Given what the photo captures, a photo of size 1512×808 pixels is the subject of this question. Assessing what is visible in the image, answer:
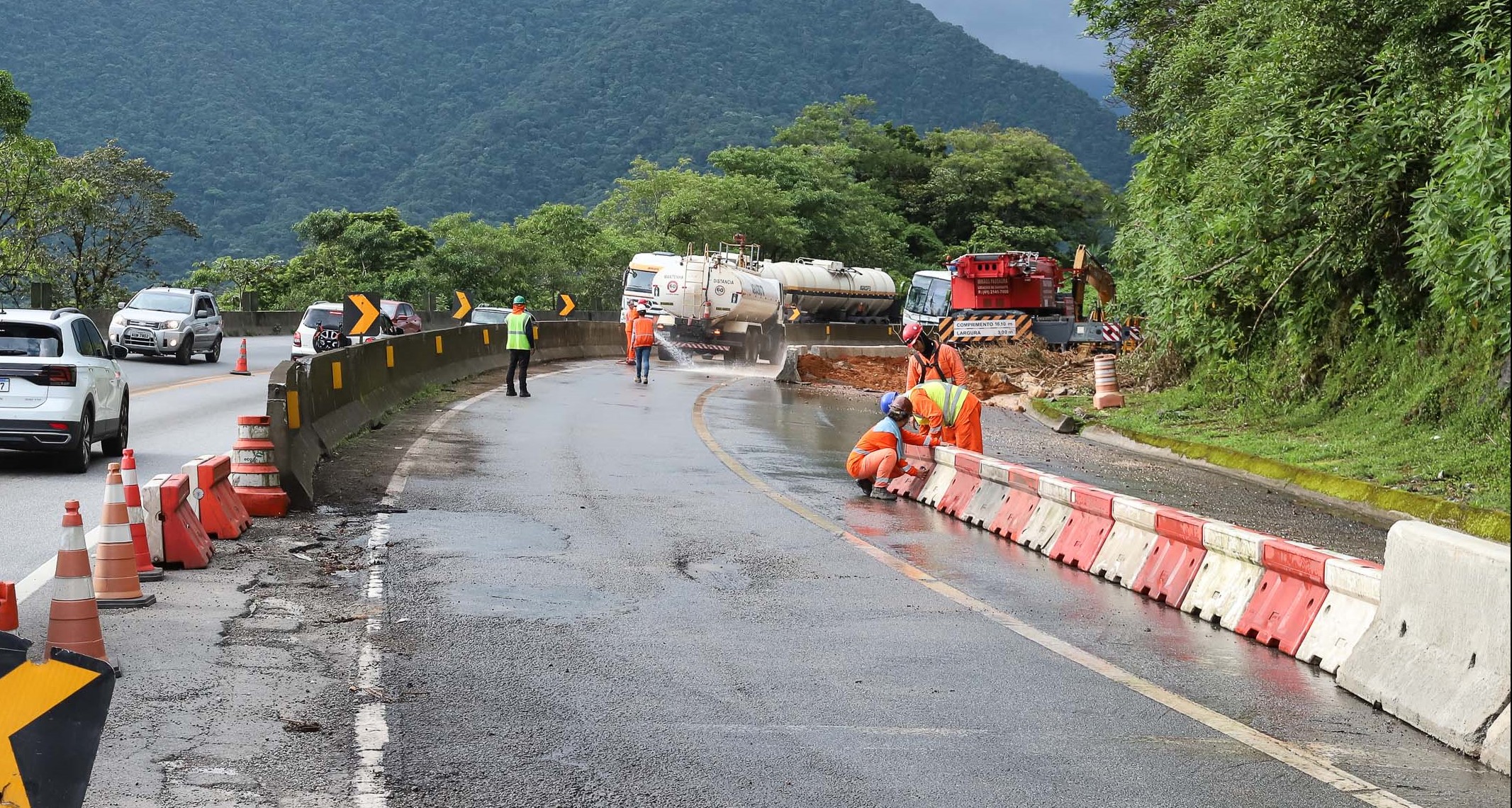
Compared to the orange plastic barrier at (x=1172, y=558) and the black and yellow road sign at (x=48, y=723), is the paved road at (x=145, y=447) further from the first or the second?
the orange plastic barrier at (x=1172, y=558)

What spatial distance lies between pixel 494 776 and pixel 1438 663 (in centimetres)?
395

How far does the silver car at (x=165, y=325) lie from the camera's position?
32844 millimetres

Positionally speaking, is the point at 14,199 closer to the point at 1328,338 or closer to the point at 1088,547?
the point at 1328,338

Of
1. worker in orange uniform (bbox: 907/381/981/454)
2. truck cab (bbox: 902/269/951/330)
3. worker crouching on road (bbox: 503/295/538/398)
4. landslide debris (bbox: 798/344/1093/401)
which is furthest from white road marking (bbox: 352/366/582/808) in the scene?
truck cab (bbox: 902/269/951/330)

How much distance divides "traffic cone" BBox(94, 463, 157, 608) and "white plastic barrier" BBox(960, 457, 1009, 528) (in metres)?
6.60

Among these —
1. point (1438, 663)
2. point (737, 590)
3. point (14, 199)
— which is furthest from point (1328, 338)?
point (14, 199)

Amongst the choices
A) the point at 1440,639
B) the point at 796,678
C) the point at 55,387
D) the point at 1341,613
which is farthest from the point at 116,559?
the point at 55,387

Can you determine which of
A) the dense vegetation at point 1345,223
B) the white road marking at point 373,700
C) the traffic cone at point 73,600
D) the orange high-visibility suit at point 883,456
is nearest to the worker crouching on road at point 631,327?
the dense vegetation at point 1345,223

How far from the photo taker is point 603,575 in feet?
32.6

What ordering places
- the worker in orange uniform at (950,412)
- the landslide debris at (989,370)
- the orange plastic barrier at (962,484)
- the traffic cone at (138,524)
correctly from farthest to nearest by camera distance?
the landslide debris at (989,370)
the worker in orange uniform at (950,412)
the orange plastic barrier at (962,484)
the traffic cone at (138,524)

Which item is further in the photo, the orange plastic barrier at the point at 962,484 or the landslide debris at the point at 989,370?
the landslide debris at the point at 989,370

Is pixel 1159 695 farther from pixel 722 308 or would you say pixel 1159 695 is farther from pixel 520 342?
pixel 722 308

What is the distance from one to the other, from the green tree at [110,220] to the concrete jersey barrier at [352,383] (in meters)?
28.0

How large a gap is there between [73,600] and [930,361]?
10.7 meters
